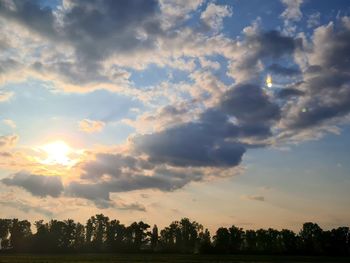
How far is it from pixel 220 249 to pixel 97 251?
51154 mm

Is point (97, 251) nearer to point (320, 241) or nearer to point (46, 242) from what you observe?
point (46, 242)

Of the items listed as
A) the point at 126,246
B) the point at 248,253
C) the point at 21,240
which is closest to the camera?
the point at 248,253

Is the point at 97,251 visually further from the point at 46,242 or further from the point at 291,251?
the point at 291,251

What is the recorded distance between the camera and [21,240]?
176 metres

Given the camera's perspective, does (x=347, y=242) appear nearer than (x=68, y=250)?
No

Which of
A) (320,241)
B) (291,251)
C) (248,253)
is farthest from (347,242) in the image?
(248,253)

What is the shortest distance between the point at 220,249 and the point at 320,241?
58364 millimetres

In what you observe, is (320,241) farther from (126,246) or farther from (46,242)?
(46,242)

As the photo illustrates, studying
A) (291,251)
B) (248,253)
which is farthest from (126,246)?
(291,251)

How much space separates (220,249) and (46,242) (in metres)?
71.5

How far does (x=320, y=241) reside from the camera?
19900 cm

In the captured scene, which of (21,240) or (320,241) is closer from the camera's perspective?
Answer: (21,240)

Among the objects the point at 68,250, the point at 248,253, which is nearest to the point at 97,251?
the point at 68,250

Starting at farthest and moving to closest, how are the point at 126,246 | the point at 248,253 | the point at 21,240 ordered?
the point at 126,246, the point at 21,240, the point at 248,253
